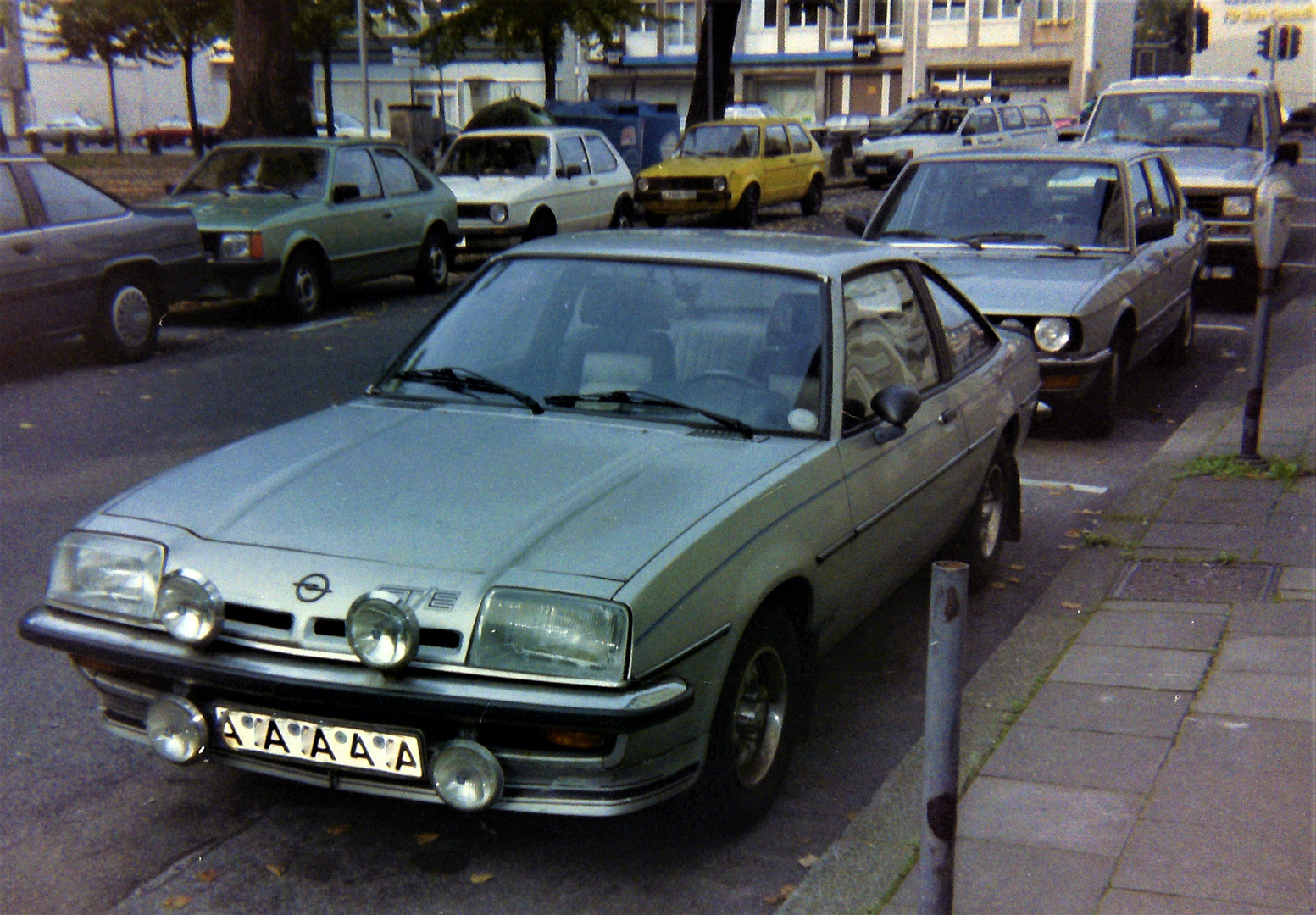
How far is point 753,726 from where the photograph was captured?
3.69 metres

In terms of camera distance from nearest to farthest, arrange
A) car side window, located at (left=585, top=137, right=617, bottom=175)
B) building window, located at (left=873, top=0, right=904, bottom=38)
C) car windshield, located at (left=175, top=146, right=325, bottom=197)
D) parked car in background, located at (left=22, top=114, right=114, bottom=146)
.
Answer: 1. car windshield, located at (left=175, top=146, right=325, bottom=197)
2. car side window, located at (left=585, top=137, right=617, bottom=175)
3. parked car in background, located at (left=22, top=114, right=114, bottom=146)
4. building window, located at (left=873, top=0, right=904, bottom=38)

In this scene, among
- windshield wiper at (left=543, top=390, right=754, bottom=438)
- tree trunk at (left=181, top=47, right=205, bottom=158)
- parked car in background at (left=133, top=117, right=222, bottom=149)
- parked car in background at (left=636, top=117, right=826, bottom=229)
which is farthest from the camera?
parked car in background at (left=133, top=117, right=222, bottom=149)

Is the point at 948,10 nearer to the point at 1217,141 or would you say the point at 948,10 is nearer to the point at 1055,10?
the point at 1055,10

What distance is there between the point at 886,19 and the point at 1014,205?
59117 millimetres

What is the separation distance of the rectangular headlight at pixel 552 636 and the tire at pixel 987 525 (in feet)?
8.94

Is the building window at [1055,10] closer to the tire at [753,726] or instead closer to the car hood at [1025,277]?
the car hood at [1025,277]

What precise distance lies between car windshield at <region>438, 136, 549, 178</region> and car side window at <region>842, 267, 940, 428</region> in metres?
12.8

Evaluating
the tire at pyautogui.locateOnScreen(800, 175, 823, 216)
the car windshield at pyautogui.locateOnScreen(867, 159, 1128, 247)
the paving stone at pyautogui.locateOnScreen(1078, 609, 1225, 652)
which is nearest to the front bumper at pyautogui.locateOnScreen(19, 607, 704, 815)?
the paving stone at pyautogui.locateOnScreen(1078, 609, 1225, 652)

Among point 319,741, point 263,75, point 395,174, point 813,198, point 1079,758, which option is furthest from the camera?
point 813,198

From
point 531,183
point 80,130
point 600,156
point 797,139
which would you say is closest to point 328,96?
point 797,139

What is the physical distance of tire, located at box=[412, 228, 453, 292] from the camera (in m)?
14.8

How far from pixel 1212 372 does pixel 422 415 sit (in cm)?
835

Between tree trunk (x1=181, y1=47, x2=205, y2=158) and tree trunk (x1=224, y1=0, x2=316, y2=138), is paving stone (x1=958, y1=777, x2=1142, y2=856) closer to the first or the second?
tree trunk (x1=224, y1=0, x2=316, y2=138)

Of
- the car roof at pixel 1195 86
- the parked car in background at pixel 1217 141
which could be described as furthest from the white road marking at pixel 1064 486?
the car roof at pixel 1195 86
